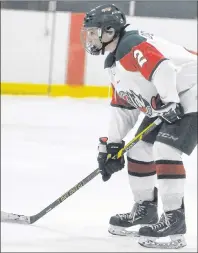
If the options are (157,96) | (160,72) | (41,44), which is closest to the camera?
(160,72)

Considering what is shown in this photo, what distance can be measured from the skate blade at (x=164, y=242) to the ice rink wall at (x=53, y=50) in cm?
350

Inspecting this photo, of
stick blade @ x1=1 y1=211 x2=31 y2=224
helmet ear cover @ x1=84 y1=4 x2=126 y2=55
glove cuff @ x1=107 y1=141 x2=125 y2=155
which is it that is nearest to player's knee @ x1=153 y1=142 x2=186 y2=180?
glove cuff @ x1=107 y1=141 x2=125 y2=155

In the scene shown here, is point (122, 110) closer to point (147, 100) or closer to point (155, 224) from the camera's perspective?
point (147, 100)

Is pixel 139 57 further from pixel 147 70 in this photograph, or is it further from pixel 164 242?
pixel 164 242

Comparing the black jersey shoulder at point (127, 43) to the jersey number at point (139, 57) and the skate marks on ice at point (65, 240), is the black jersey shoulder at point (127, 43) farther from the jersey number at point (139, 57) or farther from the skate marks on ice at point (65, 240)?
the skate marks on ice at point (65, 240)

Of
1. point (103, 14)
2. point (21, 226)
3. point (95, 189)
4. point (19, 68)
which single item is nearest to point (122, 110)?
point (103, 14)

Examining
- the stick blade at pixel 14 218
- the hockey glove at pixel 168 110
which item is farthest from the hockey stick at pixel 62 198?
the hockey glove at pixel 168 110

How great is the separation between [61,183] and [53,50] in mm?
2955

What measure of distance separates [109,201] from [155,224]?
55 cm

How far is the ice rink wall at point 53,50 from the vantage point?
553 cm

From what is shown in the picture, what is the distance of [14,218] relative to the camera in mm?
2201

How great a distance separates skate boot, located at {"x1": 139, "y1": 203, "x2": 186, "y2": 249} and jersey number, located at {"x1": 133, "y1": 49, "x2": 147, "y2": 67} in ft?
1.45

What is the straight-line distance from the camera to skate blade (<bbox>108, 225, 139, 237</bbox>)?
216 cm

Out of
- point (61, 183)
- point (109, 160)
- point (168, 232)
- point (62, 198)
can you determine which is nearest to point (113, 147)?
point (109, 160)
